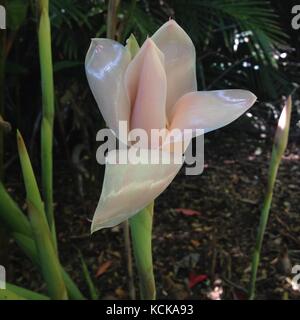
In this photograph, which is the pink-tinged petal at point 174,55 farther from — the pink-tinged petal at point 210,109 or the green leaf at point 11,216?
the green leaf at point 11,216

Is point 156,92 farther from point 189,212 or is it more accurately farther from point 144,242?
point 189,212

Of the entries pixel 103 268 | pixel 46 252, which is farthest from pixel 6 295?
pixel 103 268

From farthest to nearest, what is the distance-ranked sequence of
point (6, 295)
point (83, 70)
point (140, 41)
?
point (83, 70) → point (140, 41) → point (6, 295)

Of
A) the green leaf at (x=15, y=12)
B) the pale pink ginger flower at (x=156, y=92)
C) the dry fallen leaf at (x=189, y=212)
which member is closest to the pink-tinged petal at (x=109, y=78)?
the pale pink ginger flower at (x=156, y=92)

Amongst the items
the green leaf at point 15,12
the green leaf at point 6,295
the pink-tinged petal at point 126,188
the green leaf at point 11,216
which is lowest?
the green leaf at point 6,295

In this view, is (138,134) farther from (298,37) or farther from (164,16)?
(298,37)

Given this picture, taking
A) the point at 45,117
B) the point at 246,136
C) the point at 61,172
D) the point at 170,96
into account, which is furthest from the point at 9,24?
the point at 246,136
